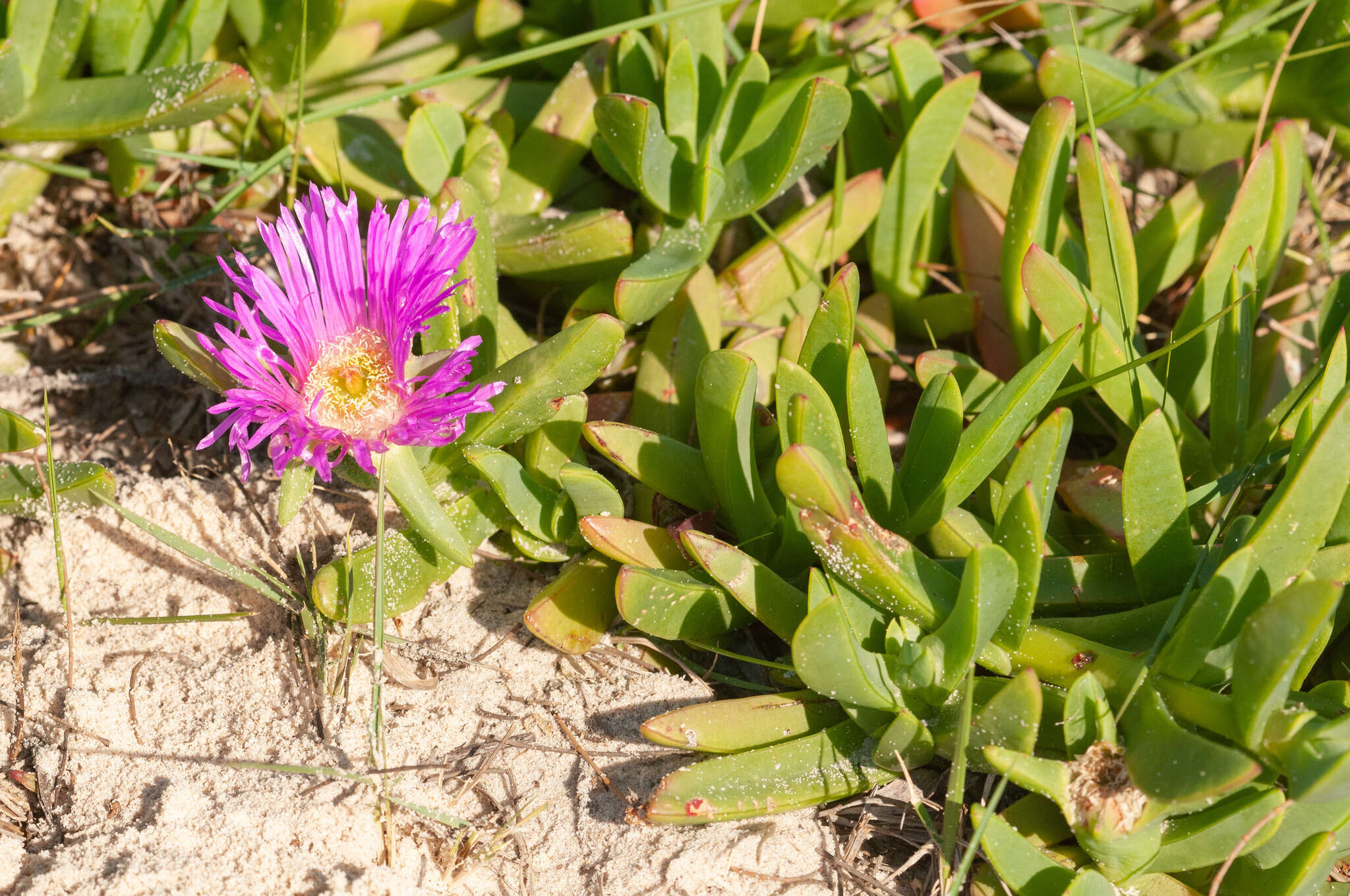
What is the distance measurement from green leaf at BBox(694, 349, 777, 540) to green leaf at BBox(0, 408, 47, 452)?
0.99 m

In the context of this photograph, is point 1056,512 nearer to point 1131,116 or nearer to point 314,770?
point 1131,116

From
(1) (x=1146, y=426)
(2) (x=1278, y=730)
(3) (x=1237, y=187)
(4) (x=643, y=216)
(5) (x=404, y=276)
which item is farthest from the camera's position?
(4) (x=643, y=216)

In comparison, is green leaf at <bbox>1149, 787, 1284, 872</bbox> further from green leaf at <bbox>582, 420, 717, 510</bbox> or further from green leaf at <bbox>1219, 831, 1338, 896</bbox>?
green leaf at <bbox>582, 420, 717, 510</bbox>

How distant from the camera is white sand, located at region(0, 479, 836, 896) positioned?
4.28ft

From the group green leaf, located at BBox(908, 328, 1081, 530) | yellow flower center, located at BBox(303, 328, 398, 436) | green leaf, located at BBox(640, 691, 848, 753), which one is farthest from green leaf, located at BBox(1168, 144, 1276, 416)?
yellow flower center, located at BBox(303, 328, 398, 436)

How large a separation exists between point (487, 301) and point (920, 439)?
0.70 metres

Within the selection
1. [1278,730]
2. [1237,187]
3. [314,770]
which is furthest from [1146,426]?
[314,770]

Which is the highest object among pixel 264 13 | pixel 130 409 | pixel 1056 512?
pixel 264 13

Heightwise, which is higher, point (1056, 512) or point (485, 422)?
point (485, 422)

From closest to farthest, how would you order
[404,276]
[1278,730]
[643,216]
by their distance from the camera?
1. [1278,730]
2. [404,276]
3. [643,216]

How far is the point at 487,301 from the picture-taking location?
162cm

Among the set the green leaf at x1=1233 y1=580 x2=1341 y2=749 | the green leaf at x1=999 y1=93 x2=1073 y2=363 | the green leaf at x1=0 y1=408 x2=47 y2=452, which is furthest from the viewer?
the green leaf at x1=999 y1=93 x2=1073 y2=363

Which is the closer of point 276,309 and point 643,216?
point 276,309

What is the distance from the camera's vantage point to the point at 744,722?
4.49 feet
